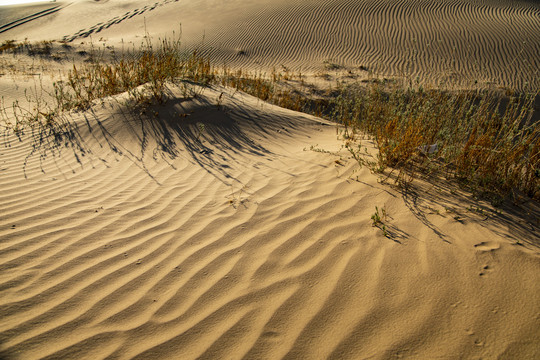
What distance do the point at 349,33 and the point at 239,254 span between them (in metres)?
16.2

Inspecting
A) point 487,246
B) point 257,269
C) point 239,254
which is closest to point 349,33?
point 487,246

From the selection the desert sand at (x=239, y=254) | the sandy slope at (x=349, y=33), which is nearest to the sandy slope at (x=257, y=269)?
the desert sand at (x=239, y=254)

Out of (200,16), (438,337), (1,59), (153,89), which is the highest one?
(200,16)

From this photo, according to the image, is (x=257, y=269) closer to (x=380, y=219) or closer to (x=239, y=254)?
(x=239, y=254)

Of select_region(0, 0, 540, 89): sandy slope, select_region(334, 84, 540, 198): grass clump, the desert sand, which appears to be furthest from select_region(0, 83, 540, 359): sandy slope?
select_region(0, 0, 540, 89): sandy slope

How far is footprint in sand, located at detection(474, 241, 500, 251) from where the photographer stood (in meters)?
2.11

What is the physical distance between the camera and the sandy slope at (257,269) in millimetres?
1626

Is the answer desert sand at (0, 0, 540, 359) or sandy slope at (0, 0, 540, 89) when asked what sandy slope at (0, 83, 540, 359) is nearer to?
desert sand at (0, 0, 540, 359)

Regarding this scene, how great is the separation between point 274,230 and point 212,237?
0.48m

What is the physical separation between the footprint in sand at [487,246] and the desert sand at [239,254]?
12mm

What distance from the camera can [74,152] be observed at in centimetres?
429

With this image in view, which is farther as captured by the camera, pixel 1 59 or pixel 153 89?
pixel 1 59

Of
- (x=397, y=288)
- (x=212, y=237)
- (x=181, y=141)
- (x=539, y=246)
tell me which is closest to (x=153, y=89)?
(x=181, y=141)

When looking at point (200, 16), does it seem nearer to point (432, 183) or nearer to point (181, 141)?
point (181, 141)
